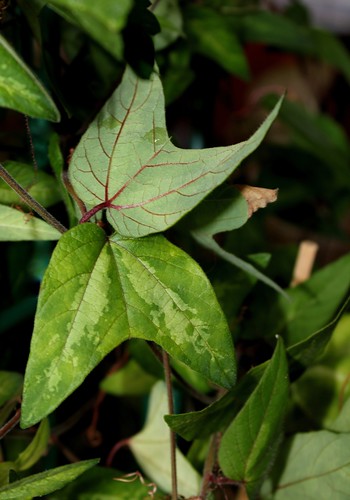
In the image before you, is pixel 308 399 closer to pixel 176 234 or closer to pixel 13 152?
pixel 176 234

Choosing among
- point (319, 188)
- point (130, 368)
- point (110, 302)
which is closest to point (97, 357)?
point (110, 302)

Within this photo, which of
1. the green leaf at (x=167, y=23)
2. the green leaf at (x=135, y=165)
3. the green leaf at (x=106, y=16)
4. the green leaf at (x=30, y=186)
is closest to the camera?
the green leaf at (x=106, y=16)

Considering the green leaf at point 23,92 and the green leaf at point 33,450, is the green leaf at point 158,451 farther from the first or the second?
the green leaf at point 23,92

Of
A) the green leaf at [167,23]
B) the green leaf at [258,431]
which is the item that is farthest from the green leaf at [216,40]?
the green leaf at [258,431]

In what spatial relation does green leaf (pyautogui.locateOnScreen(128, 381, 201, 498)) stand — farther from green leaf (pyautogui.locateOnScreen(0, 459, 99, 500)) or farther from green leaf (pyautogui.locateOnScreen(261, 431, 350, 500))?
green leaf (pyautogui.locateOnScreen(0, 459, 99, 500))

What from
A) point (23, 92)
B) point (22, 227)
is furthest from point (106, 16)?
point (22, 227)

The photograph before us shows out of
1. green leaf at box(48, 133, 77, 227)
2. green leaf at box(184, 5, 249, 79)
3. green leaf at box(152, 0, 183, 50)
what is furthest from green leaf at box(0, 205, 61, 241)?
green leaf at box(184, 5, 249, 79)
